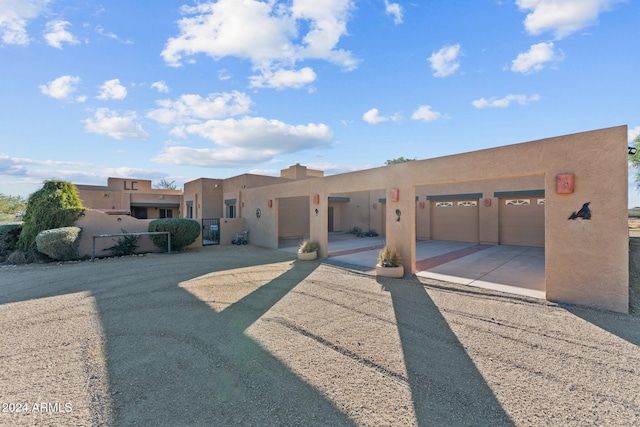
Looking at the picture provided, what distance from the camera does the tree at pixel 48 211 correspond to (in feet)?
34.3

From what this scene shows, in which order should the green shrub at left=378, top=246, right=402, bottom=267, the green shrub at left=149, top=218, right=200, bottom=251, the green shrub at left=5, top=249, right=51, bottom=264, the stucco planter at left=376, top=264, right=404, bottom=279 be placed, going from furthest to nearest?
the green shrub at left=149, top=218, right=200, bottom=251
the green shrub at left=5, top=249, right=51, bottom=264
the green shrub at left=378, top=246, right=402, bottom=267
the stucco planter at left=376, top=264, right=404, bottom=279

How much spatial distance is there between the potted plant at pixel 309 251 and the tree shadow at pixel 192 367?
4.06 metres

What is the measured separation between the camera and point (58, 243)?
9.77m

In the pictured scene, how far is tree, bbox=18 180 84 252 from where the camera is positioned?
10459mm

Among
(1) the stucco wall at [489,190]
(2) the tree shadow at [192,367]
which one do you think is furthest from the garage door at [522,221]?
(2) the tree shadow at [192,367]

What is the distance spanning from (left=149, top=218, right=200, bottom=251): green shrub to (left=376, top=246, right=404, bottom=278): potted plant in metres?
8.79

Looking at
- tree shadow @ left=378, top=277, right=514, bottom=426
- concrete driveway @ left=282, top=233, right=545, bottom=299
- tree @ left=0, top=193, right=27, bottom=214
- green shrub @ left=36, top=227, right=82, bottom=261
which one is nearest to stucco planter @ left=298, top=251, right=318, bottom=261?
concrete driveway @ left=282, top=233, right=545, bottom=299

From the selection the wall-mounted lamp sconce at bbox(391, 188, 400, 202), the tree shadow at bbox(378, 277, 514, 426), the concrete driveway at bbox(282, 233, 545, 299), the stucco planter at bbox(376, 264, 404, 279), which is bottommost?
the tree shadow at bbox(378, 277, 514, 426)

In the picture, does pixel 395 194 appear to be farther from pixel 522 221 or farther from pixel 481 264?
pixel 522 221

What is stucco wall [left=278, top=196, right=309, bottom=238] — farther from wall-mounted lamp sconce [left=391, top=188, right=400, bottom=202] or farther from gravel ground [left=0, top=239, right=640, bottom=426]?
gravel ground [left=0, top=239, right=640, bottom=426]

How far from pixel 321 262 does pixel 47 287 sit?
7.22m

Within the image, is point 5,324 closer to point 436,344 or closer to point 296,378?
point 296,378

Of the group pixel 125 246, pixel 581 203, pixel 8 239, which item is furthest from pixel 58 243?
pixel 581 203

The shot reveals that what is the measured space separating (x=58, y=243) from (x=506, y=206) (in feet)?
61.0
